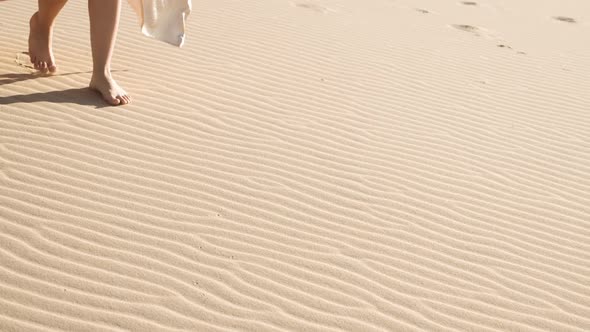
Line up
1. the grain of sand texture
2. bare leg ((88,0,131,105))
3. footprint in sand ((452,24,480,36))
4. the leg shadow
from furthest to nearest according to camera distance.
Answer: footprint in sand ((452,24,480,36))
the leg shadow
bare leg ((88,0,131,105))
the grain of sand texture

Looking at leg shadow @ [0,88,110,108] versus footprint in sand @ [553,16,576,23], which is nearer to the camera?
leg shadow @ [0,88,110,108]

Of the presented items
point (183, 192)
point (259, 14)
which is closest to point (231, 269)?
point (183, 192)

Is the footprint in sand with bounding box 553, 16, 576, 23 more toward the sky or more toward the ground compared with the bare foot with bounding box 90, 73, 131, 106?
more toward the ground

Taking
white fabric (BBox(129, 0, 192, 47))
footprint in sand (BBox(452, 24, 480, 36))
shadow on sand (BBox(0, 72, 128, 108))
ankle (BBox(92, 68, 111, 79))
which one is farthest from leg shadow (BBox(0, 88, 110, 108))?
footprint in sand (BBox(452, 24, 480, 36))

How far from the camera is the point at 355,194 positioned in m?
4.86

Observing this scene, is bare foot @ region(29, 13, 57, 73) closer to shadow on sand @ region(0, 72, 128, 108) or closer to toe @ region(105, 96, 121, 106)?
shadow on sand @ region(0, 72, 128, 108)

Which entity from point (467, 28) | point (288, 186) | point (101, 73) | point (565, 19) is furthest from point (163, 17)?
point (565, 19)

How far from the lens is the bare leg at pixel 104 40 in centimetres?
518

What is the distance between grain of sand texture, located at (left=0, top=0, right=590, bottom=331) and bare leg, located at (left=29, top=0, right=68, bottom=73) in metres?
0.11

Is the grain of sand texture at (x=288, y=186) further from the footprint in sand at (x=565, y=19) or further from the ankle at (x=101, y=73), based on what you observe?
the footprint in sand at (x=565, y=19)

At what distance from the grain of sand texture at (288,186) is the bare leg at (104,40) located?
0.10m

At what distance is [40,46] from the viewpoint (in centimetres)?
555

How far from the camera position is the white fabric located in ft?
17.0

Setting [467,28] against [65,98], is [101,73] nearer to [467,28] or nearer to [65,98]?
[65,98]
